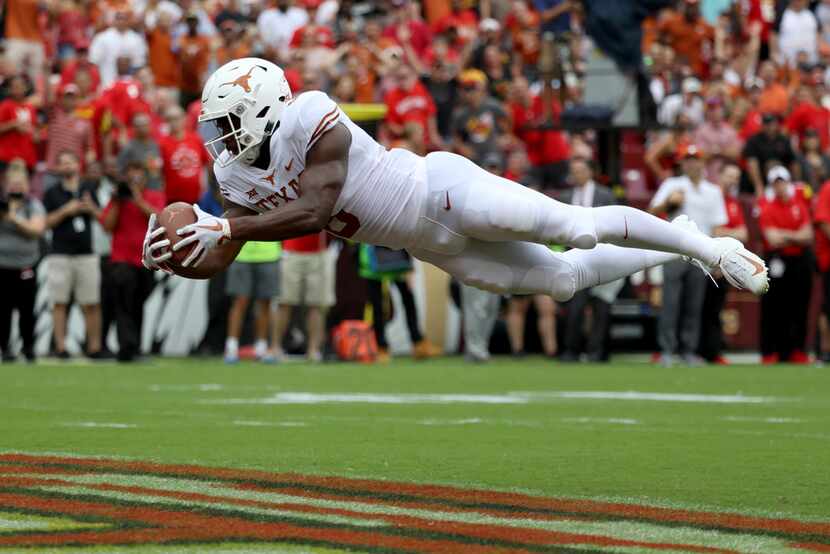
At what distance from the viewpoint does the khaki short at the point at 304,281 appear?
15320 mm

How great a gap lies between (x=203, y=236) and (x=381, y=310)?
9.11m

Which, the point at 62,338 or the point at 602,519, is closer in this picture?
the point at 602,519

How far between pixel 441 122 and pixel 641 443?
417 inches

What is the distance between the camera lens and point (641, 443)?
26.2 ft

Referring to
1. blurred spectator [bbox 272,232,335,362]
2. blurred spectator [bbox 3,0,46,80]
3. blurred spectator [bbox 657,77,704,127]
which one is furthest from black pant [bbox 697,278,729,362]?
blurred spectator [bbox 3,0,46,80]

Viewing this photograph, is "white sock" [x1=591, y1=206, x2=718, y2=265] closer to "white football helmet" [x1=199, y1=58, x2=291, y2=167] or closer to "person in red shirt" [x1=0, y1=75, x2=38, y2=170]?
"white football helmet" [x1=199, y1=58, x2=291, y2=167]

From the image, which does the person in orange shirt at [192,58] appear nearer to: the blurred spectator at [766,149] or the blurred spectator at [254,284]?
the blurred spectator at [254,284]

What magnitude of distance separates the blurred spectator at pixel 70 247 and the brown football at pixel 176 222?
8.62 metres

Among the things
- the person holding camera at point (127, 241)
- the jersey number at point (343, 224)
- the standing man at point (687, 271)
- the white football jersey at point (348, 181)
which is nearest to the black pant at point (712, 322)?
the standing man at point (687, 271)

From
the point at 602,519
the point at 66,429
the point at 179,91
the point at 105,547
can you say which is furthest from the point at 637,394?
the point at 179,91

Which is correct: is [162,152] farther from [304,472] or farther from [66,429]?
[304,472]

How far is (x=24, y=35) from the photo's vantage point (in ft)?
57.2

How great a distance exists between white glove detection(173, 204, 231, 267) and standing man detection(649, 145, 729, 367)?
29.0ft

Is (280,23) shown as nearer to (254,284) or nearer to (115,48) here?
(115,48)
